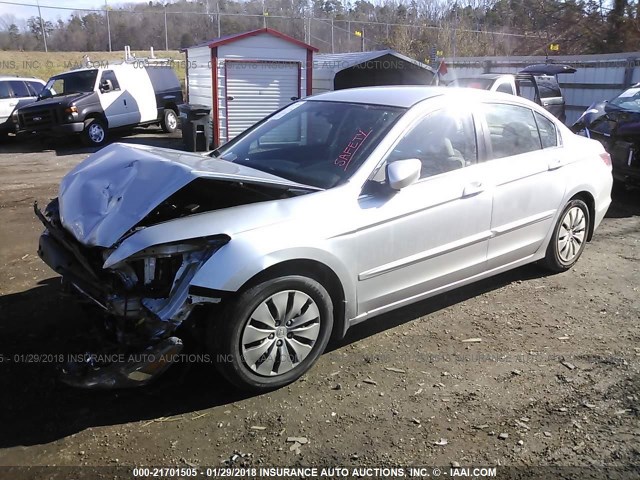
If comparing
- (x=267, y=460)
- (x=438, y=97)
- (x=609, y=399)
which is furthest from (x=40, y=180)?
(x=609, y=399)

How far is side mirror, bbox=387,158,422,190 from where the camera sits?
11.9 ft

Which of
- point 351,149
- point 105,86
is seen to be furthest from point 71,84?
point 351,149

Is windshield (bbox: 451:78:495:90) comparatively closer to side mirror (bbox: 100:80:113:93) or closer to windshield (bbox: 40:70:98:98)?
side mirror (bbox: 100:80:113:93)

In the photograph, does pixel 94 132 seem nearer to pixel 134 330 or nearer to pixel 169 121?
pixel 169 121

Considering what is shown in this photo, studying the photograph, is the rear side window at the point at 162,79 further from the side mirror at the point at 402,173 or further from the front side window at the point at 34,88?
the side mirror at the point at 402,173

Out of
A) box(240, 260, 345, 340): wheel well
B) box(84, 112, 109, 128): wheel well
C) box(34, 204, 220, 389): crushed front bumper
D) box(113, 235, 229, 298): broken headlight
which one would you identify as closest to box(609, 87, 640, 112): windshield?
box(240, 260, 345, 340): wheel well

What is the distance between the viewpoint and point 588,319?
4492 mm

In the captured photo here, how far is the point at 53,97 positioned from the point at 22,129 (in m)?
1.23

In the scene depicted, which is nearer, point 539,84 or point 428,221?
point 428,221

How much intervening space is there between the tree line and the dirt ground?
2239cm

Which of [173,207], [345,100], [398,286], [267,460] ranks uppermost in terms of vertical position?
[345,100]

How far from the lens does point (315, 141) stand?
14.0ft

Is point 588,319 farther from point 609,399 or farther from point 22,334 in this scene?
point 22,334

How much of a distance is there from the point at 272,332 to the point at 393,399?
83cm
